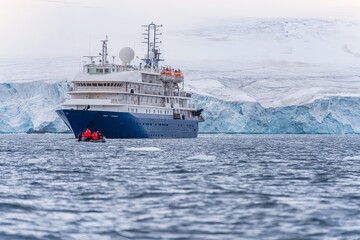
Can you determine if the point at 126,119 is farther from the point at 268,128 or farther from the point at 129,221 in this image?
the point at 129,221

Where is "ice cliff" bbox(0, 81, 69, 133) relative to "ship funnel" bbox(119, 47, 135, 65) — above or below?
below

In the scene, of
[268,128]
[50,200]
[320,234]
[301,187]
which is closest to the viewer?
[320,234]

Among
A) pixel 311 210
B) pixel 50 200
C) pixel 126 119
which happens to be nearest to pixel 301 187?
pixel 311 210

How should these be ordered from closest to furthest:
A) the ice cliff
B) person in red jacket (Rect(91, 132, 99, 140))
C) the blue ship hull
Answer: person in red jacket (Rect(91, 132, 99, 140)), the blue ship hull, the ice cliff

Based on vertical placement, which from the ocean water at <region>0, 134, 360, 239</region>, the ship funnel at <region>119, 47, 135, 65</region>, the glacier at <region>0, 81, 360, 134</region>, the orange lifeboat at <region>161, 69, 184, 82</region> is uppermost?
the ship funnel at <region>119, 47, 135, 65</region>

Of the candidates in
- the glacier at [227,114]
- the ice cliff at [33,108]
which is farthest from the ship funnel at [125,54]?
the glacier at [227,114]

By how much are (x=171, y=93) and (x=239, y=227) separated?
69.0 m

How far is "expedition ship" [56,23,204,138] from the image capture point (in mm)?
72562

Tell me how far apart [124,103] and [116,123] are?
9.00 ft

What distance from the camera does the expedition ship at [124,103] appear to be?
238 ft

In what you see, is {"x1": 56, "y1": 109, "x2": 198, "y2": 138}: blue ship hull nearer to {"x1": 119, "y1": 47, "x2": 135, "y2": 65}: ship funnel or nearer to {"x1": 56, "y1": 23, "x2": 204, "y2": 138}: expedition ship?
{"x1": 56, "y1": 23, "x2": 204, "y2": 138}: expedition ship

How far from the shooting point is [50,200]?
21016mm

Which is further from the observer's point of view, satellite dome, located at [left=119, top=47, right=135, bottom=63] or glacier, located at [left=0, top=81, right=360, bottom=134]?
glacier, located at [left=0, top=81, right=360, bottom=134]

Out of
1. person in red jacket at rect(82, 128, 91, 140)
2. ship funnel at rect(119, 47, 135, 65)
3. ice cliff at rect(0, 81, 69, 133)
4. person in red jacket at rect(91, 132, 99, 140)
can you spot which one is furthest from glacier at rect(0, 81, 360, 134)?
person in red jacket at rect(91, 132, 99, 140)
